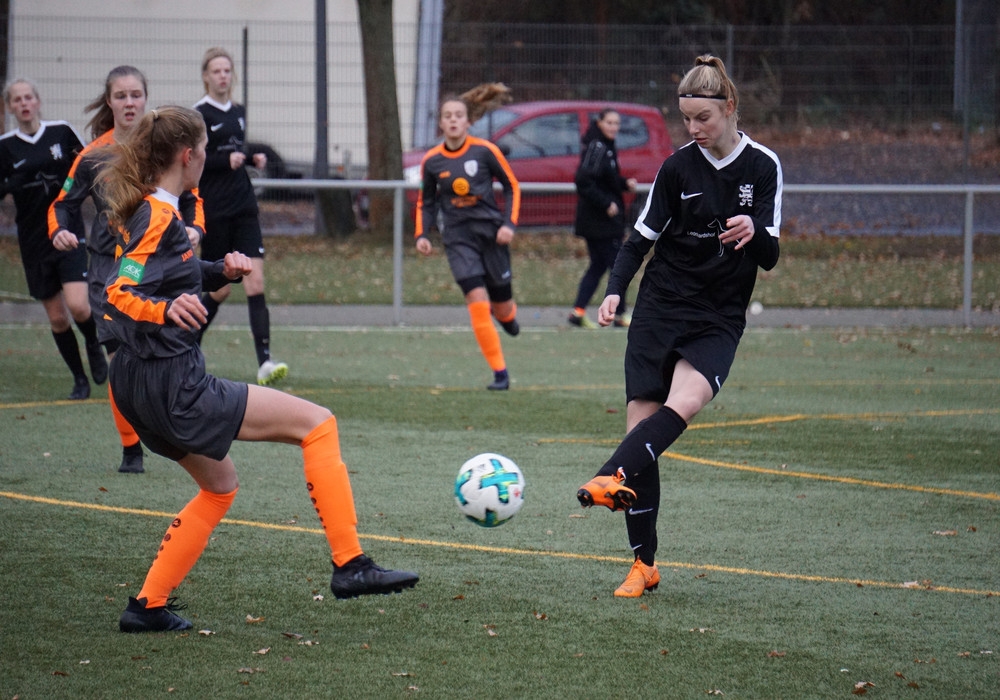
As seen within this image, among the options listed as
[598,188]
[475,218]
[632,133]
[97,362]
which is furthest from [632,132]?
[97,362]

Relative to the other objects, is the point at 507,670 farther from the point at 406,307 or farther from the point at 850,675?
the point at 406,307

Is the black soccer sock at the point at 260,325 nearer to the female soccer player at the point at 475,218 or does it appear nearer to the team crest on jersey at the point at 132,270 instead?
the female soccer player at the point at 475,218

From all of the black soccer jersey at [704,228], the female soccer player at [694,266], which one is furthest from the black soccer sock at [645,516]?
the black soccer jersey at [704,228]

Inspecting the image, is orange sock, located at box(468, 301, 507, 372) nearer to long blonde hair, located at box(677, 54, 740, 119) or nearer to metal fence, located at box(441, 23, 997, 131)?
long blonde hair, located at box(677, 54, 740, 119)

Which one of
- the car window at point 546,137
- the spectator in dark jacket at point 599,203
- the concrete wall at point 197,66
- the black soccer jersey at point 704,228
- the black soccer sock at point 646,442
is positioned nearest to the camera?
the black soccer sock at point 646,442

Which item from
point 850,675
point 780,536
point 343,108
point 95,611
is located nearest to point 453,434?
point 780,536

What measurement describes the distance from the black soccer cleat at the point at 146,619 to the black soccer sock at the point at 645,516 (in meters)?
1.72

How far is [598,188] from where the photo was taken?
14328 millimetres

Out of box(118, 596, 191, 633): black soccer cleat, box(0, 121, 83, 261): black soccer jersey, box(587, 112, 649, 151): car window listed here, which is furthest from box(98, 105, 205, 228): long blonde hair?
box(587, 112, 649, 151): car window

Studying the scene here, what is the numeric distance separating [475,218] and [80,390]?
3201 mm

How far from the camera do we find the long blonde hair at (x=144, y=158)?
429 cm

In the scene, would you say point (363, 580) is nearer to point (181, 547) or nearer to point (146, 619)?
point (181, 547)

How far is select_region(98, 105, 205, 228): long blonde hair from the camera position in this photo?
4289 millimetres

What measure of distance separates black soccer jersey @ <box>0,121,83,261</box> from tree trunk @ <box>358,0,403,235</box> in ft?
33.2
